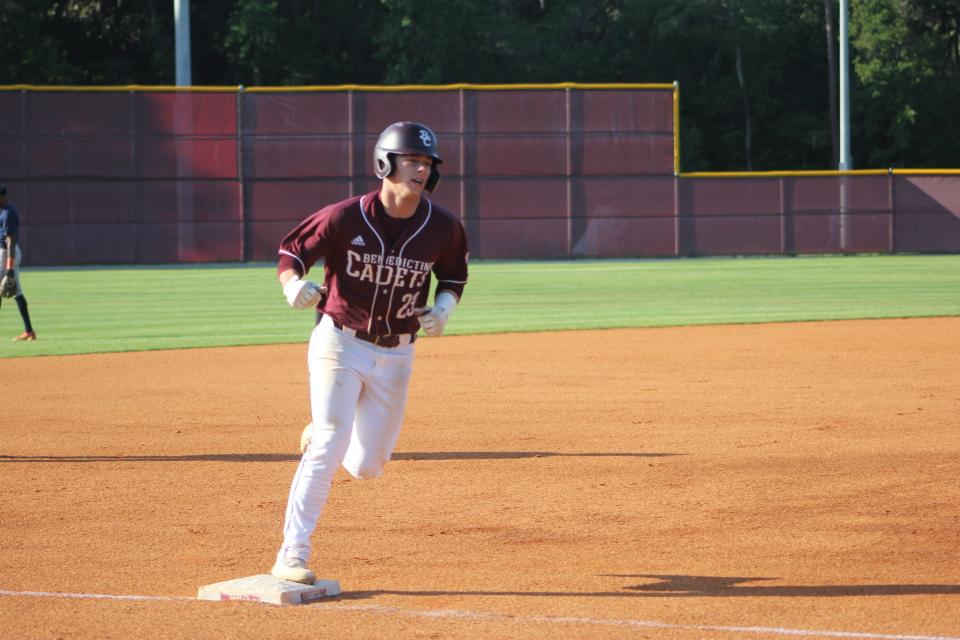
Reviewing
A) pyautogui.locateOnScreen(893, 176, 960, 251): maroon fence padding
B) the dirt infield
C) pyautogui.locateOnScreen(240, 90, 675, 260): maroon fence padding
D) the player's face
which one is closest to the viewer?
the dirt infield

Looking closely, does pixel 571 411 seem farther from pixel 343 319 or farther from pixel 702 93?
pixel 702 93

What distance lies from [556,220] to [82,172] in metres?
12.2

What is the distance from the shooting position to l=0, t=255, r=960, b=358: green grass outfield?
721 inches

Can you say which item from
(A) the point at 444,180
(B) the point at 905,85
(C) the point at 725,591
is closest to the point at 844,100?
(A) the point at 444,180

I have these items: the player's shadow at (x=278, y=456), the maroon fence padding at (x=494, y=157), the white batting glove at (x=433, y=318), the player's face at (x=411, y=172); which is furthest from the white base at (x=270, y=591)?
the maroon fence padding at (x=494, y=157)

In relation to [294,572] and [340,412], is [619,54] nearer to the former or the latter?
[340,412]

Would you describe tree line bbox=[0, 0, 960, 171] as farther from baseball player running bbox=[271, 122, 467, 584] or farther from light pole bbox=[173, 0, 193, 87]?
baseball player running bbox=[271, 122, 467, 584]

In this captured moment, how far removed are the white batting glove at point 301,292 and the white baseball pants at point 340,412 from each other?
0.19m

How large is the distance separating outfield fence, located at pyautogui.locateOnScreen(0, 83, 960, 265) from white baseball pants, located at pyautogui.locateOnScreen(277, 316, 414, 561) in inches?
1107

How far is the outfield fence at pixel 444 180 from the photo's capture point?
1328 inches

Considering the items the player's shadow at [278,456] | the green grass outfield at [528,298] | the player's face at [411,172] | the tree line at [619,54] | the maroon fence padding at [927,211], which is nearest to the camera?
the player's face at [411,172]

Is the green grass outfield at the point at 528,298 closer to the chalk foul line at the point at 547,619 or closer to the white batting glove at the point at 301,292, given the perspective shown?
the chalk foul line at the point at 547,619

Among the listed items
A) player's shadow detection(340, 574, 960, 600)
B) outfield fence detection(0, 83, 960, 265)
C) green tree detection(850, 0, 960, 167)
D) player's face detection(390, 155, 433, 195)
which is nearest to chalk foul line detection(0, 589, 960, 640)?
player's shadow detection(340, 574, 960, 600)

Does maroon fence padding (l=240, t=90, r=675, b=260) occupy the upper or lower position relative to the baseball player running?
upper
